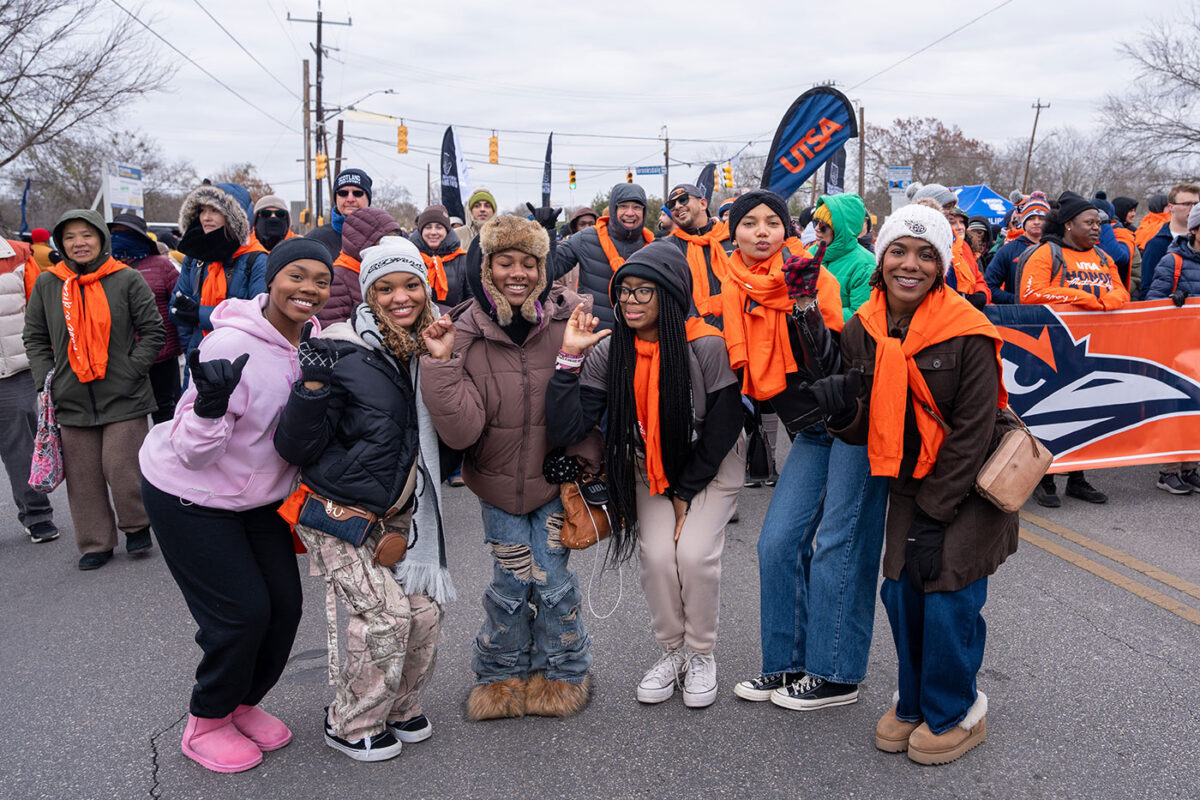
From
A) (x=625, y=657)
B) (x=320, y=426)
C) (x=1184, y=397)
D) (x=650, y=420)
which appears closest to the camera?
(x=320, y=426)

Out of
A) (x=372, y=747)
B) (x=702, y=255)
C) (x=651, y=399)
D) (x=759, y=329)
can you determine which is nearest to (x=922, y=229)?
(x=759, y=329)

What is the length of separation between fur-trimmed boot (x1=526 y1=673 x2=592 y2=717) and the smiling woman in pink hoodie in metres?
0.98

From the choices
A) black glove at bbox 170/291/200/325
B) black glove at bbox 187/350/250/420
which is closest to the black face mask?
black glove at bbox 170/291/200/325

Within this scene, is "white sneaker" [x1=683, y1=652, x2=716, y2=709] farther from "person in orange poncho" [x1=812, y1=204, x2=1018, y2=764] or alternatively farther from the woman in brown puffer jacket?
"person in orange poncho" [x1=812, y1=204, x2=1018, y2=764]

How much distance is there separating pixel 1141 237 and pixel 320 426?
33.1ft

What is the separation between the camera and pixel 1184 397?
19.3 ft

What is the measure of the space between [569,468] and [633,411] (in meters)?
0.33

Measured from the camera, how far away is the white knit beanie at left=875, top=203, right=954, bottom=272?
9.32ft

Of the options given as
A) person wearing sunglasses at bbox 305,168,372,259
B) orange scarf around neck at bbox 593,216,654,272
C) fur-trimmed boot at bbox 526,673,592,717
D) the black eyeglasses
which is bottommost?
fur-trimmed boot at bbox 526,673,592,717

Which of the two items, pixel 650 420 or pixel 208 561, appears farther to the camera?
pixel 650 420

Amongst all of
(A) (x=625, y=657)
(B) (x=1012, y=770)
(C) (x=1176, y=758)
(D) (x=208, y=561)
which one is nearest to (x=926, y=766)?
(B) (x=1012, y=770)

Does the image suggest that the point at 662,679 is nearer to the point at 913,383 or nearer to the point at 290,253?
the point at 913,383

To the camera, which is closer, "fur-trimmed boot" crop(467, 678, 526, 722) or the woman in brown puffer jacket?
the woman in brown puffer jacket

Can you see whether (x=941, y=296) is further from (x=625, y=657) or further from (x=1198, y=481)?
(x=1198, y=481)
